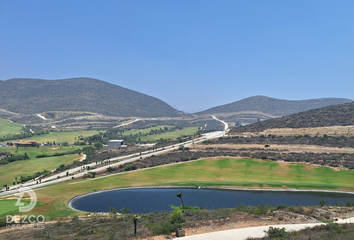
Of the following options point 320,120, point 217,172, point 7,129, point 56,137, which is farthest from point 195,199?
point 7,129

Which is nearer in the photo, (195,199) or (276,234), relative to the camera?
(276,234)

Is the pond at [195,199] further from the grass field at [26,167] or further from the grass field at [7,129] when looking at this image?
the grass field at [7,129]

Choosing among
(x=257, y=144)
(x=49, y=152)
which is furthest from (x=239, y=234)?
(x=49, y=152)

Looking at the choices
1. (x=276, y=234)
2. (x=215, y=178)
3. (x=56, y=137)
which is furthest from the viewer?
(x=56, y=137)

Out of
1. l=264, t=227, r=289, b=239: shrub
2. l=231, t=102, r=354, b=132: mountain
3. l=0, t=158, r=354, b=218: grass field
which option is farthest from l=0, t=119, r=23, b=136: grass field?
l=264, t=227, r=289, b=239: shrub

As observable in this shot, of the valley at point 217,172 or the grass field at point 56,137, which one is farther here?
the grass field at point 56,137

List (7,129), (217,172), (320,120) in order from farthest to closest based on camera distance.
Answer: (7,129) → (320,120) → (217,172)

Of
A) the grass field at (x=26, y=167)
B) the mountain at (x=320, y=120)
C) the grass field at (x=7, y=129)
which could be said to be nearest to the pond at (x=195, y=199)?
the grass field at (x=26, y=167)

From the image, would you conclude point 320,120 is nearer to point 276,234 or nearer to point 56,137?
point 276,234

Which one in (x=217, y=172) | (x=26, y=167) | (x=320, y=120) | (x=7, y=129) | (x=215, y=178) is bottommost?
(x=26, y=167)
